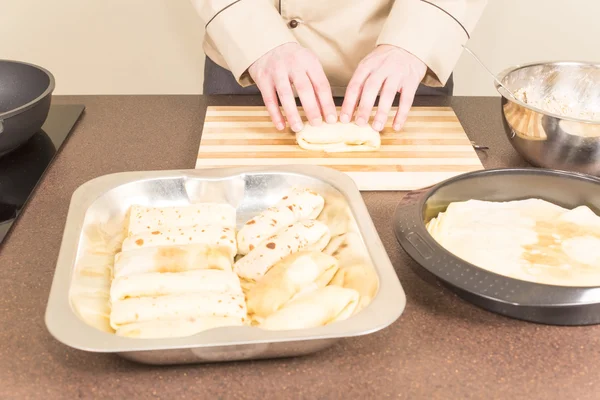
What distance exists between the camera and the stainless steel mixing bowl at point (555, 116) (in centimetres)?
115

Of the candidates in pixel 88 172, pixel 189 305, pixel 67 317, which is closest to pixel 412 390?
pixel 189 305

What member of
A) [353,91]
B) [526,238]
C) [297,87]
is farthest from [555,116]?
[297,87]

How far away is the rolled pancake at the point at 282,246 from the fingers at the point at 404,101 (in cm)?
50

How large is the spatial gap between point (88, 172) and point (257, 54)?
17.8 inches

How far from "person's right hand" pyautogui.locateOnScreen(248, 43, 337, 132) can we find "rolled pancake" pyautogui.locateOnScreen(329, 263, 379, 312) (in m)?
0.54

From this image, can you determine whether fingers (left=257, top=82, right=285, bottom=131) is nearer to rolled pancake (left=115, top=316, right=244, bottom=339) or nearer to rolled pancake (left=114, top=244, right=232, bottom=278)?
rolled pancake (left=114, top=244, right=232, bottom=278)

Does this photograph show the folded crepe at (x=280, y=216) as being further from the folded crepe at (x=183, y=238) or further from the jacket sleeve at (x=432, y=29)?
the jacket sleeve at (x=432, y=29)

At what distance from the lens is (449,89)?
1.72m

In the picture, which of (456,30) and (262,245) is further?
(456,30)

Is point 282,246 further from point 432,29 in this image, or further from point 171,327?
point 432,29

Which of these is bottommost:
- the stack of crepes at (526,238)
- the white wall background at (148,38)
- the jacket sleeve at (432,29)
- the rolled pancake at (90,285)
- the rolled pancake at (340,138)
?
the white wall background at (148,38)

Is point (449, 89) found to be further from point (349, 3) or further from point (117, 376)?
point (117, 376)

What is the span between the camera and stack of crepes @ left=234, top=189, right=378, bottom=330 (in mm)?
804

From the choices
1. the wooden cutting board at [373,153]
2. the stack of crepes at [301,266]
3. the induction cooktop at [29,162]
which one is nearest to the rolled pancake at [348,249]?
the stack of crepes at [301,266]
